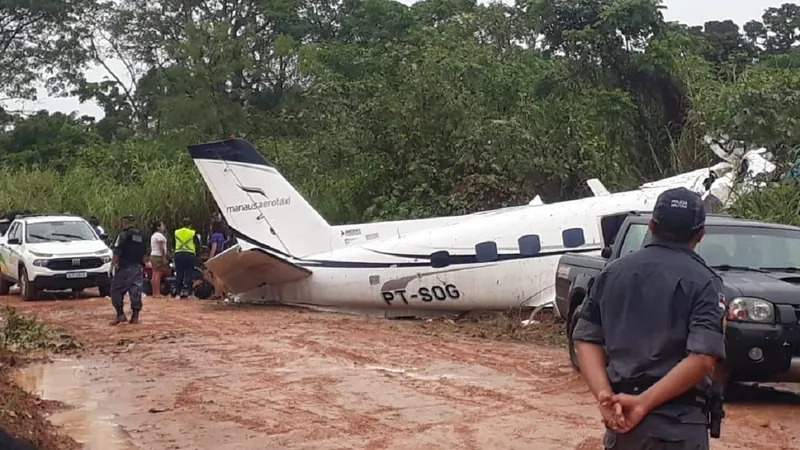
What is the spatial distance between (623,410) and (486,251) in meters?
13.2

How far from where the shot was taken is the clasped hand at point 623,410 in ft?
13.6

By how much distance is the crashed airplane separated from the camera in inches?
675

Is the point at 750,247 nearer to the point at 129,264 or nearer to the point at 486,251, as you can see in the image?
the point at 486,251

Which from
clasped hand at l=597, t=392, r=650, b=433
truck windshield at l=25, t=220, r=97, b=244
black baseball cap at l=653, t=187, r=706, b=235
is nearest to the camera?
clasped hand at l=597, t=392, r=650, b=433

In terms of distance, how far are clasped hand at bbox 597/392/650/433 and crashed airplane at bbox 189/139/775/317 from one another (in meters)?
12.4

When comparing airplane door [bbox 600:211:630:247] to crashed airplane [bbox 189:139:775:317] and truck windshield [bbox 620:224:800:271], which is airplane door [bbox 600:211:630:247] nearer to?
crashed airplane [bbox 189:139:775:317]

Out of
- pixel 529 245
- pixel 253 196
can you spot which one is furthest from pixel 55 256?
pixel 529 245

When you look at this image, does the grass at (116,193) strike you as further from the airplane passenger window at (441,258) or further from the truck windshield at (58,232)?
the airplane passenger window at (441,258)

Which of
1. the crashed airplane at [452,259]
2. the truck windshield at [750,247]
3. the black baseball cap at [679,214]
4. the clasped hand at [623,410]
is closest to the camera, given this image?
the clasped hand at [623,410]

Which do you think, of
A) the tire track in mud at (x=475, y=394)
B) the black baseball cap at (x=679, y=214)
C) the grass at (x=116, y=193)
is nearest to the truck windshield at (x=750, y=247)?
the tire track in mud at (x=475, y=394)

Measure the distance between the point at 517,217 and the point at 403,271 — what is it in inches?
78.7

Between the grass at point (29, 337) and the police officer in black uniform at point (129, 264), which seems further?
the police officer in black uniform at point (129, 264)

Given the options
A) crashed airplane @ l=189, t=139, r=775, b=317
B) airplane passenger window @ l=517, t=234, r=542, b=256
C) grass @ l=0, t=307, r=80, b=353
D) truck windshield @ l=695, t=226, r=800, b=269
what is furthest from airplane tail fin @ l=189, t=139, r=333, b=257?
truck windshield @ l=695, t=226, r=800, b=269

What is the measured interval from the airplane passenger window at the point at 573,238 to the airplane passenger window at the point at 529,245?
0.41m
